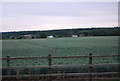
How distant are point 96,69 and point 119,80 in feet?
9.38

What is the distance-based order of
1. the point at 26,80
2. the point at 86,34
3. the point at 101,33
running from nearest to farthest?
1. the point at 26,80
2. the point at 101,33
3. the point at 86,34

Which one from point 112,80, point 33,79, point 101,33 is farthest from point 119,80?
point 101,33

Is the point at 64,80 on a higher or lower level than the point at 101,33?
lower

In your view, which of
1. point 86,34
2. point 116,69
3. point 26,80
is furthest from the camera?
point 86,34

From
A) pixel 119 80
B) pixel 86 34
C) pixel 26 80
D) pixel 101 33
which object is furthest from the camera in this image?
pixel 86 34

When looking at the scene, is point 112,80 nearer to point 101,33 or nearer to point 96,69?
point 96,69

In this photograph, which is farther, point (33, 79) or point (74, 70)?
point (74, 70)

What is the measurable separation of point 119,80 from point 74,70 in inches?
130

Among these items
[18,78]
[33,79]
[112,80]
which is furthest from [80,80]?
[18,78]

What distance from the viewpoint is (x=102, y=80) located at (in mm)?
7457

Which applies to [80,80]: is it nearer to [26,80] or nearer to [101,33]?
[26,80]

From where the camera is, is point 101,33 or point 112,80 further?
point 101,33

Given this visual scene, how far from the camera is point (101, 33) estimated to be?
5597 cm

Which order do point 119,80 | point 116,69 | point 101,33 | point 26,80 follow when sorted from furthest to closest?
point 101,33 < point 116,69 < point 26,80 < point 119,80
